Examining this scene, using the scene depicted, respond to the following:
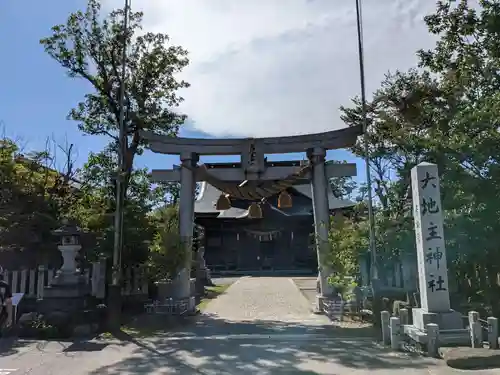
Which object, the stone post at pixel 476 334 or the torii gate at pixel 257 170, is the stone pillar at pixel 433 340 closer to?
the stone post at pixel 476 334

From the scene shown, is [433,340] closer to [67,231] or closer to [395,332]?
[395,332]

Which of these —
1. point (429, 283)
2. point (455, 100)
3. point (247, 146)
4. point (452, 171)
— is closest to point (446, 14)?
point (455, 100)

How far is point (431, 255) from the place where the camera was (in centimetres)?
800

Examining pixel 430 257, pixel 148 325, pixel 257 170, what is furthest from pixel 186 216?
pixel 430 257

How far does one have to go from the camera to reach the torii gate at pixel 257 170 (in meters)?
12.7

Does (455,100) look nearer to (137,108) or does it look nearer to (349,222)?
(349,222)

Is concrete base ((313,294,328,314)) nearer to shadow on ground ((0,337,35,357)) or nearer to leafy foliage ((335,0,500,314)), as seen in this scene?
leafy foliage ((335,0,500,314))

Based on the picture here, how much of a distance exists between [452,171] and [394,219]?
246 centimetres

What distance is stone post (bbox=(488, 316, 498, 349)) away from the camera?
6980mm

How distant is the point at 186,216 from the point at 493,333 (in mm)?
8265

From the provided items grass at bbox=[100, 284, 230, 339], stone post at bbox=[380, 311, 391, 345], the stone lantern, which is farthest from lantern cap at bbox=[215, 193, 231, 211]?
stone post at bbox=[380, 311, 391, 345]

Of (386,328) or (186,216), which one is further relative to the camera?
(186,216)

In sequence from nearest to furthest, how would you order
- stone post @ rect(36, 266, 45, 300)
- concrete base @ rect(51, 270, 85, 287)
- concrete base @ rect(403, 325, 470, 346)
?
concrete base @ rect(403, 325, 470, 346) < concrete base @ rect(51, 270, 85, 287) < stone post @ rect(36, 266, 45, 300)

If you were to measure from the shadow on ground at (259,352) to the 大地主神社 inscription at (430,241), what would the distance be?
1.30m
